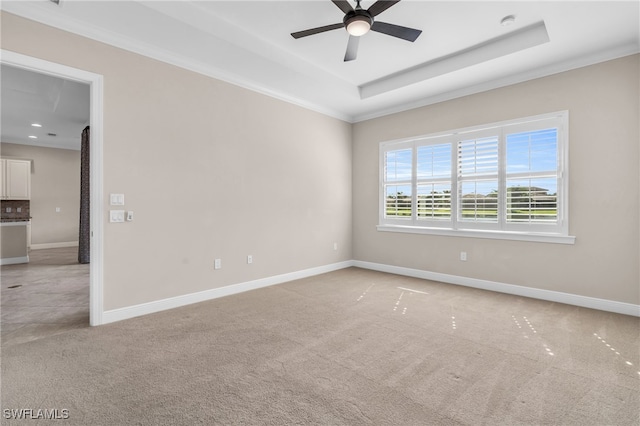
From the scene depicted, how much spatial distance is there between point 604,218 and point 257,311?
13.5 feet

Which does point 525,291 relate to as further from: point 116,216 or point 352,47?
point 116,216

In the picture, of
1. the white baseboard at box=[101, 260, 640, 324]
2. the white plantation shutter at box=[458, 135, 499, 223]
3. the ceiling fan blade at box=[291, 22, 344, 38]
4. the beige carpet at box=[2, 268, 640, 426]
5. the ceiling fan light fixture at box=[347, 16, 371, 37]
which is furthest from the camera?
the white plantation shutter at box=[458, 135, 499, 223]

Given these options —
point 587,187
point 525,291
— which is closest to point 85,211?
point 525,291

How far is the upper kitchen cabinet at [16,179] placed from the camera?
764cm

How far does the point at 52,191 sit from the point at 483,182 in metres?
10.6

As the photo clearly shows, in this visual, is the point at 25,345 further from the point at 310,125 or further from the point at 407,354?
the point at 310,125

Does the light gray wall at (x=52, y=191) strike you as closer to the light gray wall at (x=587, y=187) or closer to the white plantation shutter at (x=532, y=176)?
the light gray wall at (x=587, y=187)

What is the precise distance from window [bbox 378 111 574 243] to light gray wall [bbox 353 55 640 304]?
0.13 meters

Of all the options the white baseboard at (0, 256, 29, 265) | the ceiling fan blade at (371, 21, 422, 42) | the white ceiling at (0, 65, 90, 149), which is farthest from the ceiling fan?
the white baseboard at (0, 256, 29, 265)

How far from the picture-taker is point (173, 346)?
8.64 ft

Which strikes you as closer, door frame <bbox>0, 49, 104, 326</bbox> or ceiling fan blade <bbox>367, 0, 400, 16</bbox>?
ceiling fan blade <bbox>367, 0, 400, 16</bbox>

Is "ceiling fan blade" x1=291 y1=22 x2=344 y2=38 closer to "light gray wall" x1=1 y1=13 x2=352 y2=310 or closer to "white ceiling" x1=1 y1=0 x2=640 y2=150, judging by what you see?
"white ceiling" x1=1 y1=0 x2=640 y2=150

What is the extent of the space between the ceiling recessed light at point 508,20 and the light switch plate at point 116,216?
4.46 m

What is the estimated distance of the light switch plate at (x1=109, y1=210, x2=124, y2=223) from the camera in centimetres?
319
